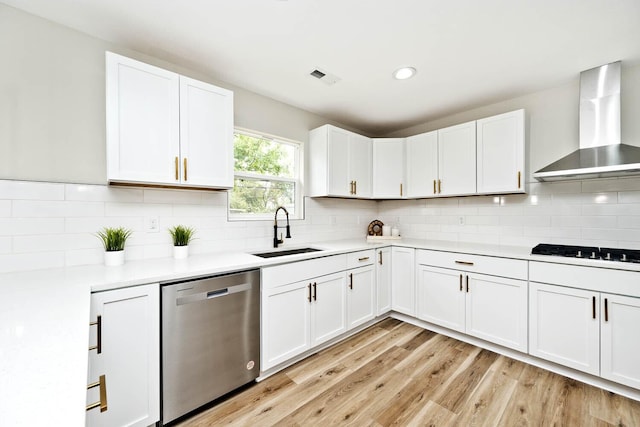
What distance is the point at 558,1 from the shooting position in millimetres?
1548

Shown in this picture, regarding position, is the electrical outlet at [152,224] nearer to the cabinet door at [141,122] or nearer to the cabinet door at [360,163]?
the cabinet door at [141,122]

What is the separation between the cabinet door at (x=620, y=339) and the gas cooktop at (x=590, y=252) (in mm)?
286

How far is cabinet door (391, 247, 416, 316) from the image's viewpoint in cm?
299

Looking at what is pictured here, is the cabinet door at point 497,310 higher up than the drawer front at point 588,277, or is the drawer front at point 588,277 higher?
the drawer front at point 588,277

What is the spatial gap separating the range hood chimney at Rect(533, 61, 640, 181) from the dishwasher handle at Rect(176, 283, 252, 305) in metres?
2.60

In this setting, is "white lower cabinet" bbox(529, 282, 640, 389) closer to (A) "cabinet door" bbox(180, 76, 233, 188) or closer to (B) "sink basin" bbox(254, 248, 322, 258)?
(B) "sink basin" bbox(254, 248, 322, 258)

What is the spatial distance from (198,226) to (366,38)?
75.6 inches

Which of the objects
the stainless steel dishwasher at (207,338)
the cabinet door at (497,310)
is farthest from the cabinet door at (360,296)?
the stainless steel dishwasher at (207,338)

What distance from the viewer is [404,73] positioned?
91.4 inches

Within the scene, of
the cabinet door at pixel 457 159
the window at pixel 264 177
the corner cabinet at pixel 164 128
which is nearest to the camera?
the corner cabinet at pixel 164 128

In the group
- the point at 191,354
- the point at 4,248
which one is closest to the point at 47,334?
the point at 191,354

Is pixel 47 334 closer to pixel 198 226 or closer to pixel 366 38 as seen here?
pixel 198 226

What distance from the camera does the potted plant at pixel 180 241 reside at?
2068 millimetres

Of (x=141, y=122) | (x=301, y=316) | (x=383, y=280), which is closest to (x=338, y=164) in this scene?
(x=383, y=280)
